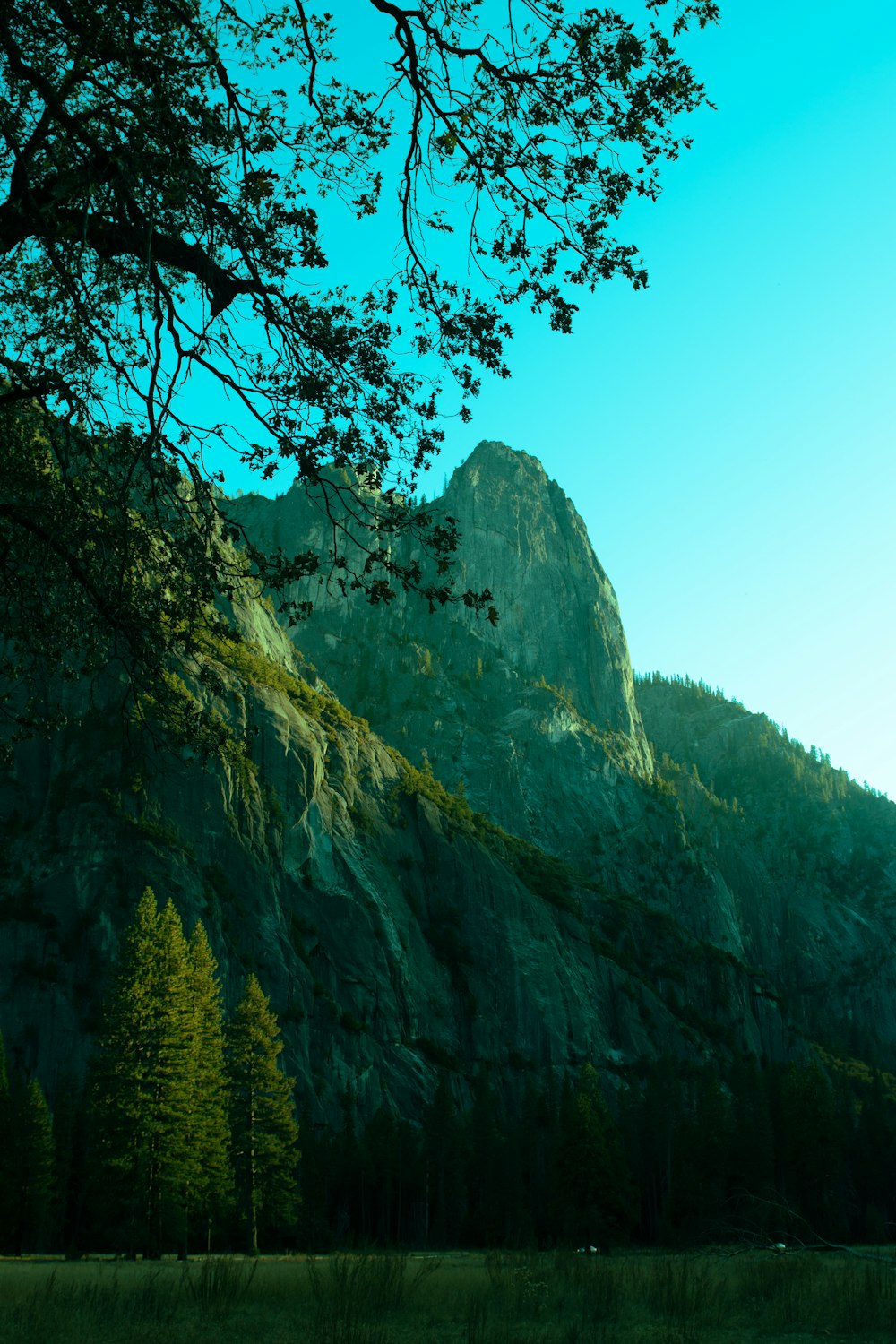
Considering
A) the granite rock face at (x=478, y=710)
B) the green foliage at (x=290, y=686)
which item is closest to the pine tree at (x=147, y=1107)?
the green foliage at (x=290, y=686)

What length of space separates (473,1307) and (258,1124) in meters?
37.5

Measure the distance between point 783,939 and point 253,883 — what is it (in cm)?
13730

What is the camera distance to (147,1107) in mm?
35406

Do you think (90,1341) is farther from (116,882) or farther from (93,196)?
(116,882)

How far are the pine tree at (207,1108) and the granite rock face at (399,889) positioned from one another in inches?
390

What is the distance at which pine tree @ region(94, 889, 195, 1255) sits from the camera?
3509 centimetres

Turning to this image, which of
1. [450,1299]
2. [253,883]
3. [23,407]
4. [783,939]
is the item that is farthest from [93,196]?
[783,939]

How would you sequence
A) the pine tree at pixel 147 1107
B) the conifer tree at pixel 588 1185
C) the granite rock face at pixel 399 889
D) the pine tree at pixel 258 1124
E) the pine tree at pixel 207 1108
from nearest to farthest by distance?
the pine tree at pixel 147 1107, the pine tree at pixel 207 1108, the pine tree at pixel 258 1124, the conifer tree at pixel 588 1185, the granite rock face at pixel 399 889

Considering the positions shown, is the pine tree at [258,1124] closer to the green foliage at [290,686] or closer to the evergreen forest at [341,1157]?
the evergreen forest at [341,1157]

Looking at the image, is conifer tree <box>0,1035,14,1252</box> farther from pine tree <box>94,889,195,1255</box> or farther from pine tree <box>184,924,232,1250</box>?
pine tree <box>94,889,195,1255</box>

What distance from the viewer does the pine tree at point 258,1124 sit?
43438 mm

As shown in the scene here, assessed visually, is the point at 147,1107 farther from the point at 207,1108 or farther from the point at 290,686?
the point at 290,686

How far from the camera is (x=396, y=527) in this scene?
1041 cm

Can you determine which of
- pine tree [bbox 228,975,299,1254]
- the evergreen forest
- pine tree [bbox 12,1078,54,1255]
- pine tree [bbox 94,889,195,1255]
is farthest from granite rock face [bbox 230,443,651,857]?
pine tree [bbox 94,889,195,1255]
